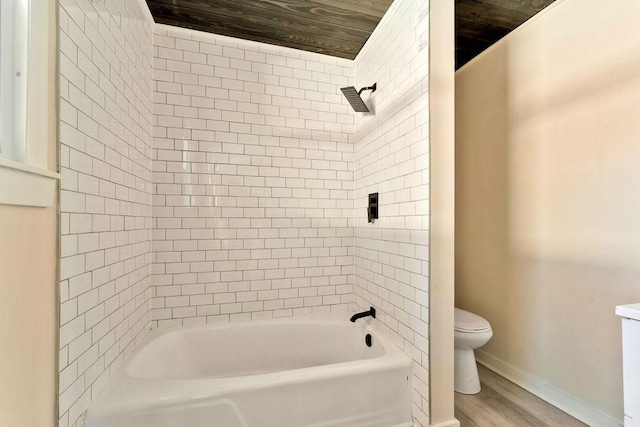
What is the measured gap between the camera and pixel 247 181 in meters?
2.13

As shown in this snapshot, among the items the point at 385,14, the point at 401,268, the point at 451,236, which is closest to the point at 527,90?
the point at 385,14

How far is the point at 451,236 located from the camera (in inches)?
59.1

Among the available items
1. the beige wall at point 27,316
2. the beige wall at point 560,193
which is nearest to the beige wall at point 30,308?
the beige wall at point 27,316

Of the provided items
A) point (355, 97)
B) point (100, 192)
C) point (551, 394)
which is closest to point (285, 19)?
point (355, 97)

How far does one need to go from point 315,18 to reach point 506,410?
110 inches

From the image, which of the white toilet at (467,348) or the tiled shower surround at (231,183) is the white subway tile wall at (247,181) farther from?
the white toilet at (467,348)

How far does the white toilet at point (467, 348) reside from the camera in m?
1.85

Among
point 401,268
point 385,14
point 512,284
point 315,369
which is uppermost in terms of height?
point 385,14

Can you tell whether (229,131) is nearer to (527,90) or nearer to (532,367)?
(527,90)

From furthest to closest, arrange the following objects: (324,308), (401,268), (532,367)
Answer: (324,308), (532,367), (401,268)

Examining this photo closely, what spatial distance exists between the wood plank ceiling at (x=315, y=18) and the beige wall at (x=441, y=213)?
608mm

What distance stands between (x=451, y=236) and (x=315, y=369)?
0.98m

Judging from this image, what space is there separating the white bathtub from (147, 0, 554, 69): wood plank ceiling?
2.12 m

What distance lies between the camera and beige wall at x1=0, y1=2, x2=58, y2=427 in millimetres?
745
